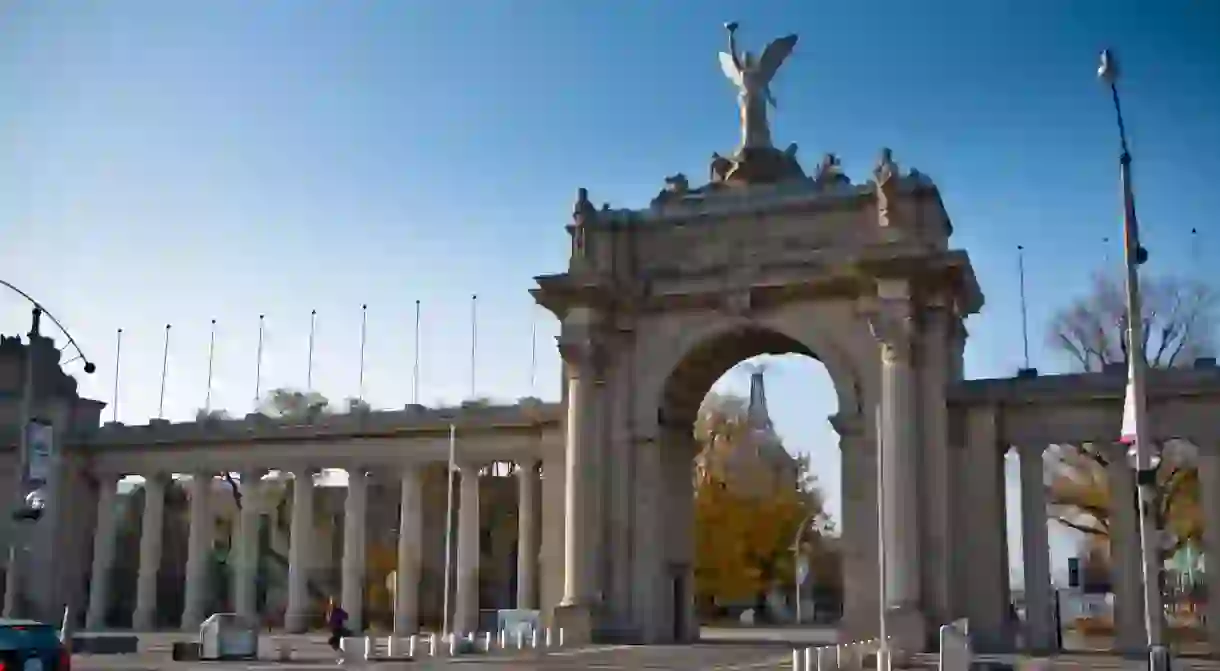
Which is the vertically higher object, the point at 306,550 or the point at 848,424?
the point at 848,424

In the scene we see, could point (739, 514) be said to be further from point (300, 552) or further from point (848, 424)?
point (848, 424)

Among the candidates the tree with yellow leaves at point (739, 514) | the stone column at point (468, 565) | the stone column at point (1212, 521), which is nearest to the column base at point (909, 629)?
the stone column at point (1212, 521)

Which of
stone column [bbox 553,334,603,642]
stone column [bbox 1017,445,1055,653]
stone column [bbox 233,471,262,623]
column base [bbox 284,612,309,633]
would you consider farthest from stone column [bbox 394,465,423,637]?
stone column [bbox 1017,445,1055,653]

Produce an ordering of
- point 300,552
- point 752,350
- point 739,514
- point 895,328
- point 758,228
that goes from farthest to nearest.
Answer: point 739,514 → point 300,552 → point 752,350 → point 758,228 → point 895,328

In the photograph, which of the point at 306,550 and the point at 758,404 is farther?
the point at 758,404

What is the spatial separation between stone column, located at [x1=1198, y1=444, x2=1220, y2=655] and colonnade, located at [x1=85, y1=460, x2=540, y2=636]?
83.3 ft

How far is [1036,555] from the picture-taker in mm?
44969

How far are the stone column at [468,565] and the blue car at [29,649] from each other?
3490cm

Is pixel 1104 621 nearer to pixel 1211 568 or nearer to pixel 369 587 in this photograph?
pixel 1211 568

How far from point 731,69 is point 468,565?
2302 centimetres

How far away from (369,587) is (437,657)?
119 feet

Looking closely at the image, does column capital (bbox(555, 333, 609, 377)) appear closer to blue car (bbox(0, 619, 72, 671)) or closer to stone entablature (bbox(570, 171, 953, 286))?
stone entablature (bbox(570, 171, 953, 286))

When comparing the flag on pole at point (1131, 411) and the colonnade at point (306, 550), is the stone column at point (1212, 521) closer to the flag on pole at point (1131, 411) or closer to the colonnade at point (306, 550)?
the flag on pole at point (1131, 411)

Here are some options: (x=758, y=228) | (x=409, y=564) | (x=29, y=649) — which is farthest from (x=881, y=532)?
(x=29, y=649)
